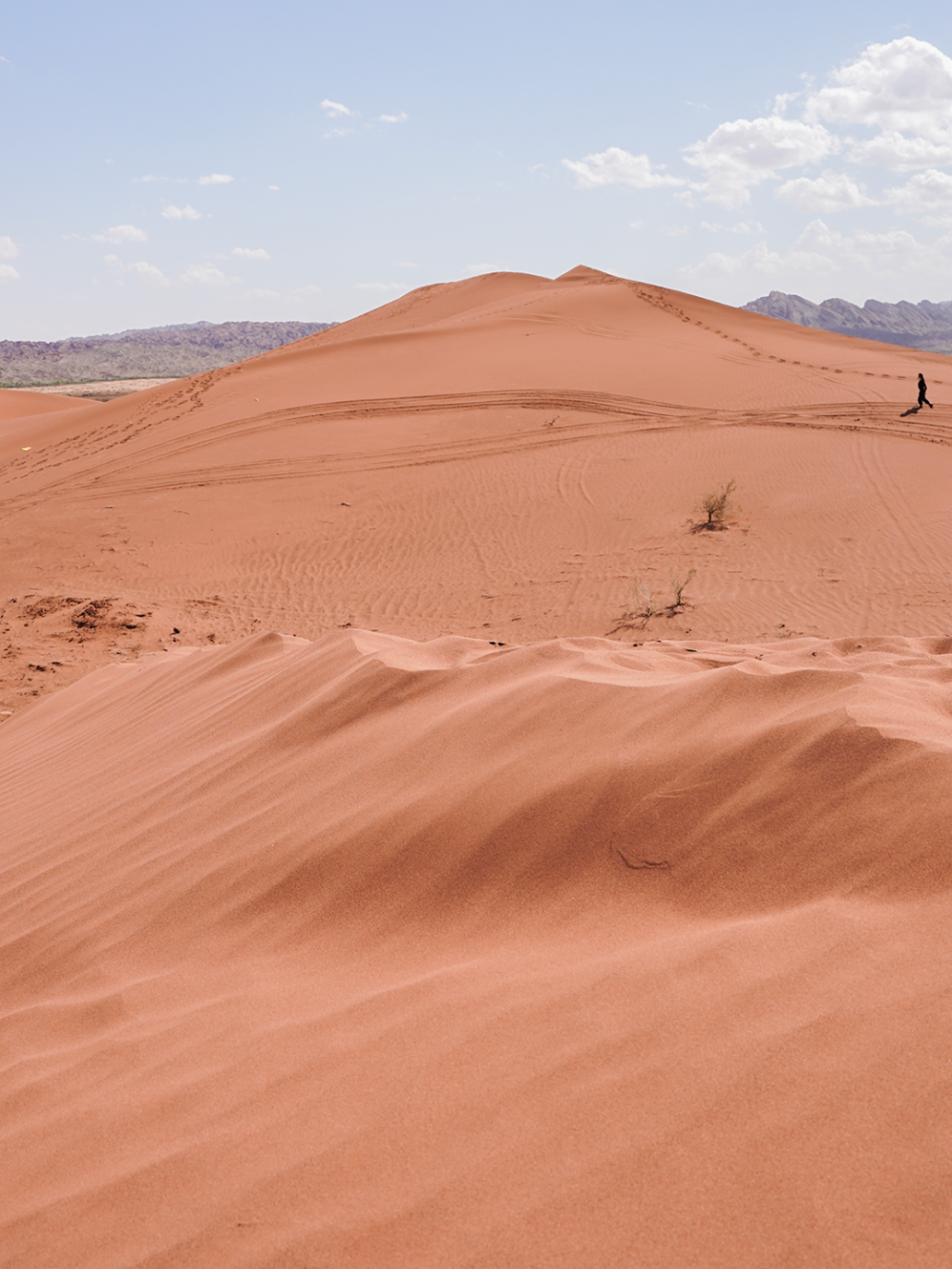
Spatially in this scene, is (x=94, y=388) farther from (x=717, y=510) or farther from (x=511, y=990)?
(x=511, y=990)

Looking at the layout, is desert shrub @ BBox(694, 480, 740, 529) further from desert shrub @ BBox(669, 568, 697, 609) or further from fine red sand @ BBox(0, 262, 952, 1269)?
fine red sand @ BBox(0, 262, 952, 1269)

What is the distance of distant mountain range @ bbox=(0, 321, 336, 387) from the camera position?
7488cm

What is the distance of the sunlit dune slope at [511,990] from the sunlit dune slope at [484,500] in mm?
5122

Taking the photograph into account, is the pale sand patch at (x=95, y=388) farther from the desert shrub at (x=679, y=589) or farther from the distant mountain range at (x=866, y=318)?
the distant mountain range at (x=866, y=318)

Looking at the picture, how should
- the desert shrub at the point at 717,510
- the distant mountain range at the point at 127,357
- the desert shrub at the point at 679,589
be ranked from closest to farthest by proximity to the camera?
the desert shrub at the point at 679,589
the desert shrub at the point at 717,510
the distant mountain range at the point at 127,357

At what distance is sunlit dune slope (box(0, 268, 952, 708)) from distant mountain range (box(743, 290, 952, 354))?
83.9 m

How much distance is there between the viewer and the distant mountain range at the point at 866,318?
96.1m

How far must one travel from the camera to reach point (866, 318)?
104 metres

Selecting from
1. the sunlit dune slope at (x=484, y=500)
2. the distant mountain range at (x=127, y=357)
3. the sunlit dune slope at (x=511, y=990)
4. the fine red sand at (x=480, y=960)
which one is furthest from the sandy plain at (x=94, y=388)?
the sunlit dune slope at (x=511, y=990)

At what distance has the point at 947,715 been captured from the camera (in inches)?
98.5

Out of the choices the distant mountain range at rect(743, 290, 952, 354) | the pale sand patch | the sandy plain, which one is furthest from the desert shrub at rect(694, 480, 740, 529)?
the distant mountain range at rect(743, 290, 952, 354)

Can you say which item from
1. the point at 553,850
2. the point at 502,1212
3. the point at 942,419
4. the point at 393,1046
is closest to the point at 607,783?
the point at 553,850

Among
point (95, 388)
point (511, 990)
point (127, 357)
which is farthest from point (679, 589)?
point (127, 357)

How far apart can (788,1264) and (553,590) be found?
873 cm
